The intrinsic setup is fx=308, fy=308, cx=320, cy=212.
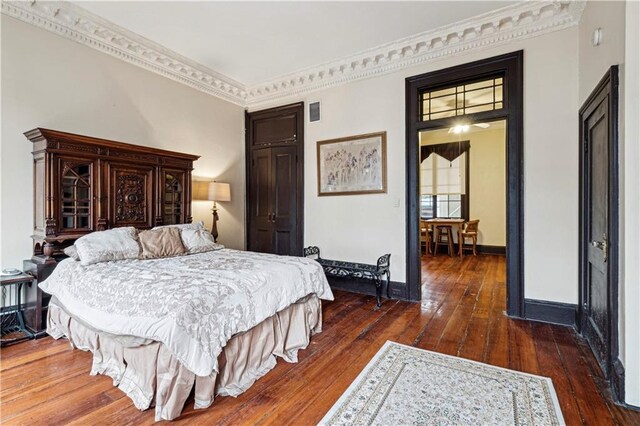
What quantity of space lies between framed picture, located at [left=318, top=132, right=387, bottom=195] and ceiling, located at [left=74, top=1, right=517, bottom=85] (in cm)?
Result: 118

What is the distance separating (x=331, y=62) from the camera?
4359mm

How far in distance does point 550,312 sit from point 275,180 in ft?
13.2

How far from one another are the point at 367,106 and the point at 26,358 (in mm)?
4389

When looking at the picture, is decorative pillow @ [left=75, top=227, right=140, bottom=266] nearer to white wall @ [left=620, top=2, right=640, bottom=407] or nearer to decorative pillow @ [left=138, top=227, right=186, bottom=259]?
decorative pillow @ [left=138, top=227, right=186, bottom=259]

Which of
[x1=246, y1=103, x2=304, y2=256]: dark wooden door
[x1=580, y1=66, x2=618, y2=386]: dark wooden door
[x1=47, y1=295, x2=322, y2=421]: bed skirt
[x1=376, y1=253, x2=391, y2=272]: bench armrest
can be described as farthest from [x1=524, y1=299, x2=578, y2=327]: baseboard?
[x1=246, y1=103, x2=304, y2=256]: dark wooden door

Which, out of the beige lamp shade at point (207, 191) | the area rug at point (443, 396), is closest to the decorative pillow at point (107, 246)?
the beige lamp shade at point (207, 191)

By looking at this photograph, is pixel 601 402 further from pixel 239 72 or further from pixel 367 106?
pixel 239 72

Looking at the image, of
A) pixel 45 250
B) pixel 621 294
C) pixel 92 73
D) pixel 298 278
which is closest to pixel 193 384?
pixel 298 278

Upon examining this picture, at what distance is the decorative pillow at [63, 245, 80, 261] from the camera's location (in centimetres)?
278

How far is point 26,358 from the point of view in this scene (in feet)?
7.91

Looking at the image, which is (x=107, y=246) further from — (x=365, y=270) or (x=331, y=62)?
(x=331, y=62)

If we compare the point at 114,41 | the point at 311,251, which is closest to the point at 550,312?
the point at 311,251

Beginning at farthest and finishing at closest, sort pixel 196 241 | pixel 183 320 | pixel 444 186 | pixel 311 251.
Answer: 1. pixel 444 186
2. pixel 311 251
3. pixel 196 241
4. pixel 183 320

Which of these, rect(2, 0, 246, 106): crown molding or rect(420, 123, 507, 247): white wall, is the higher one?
rect(2, 0, 246, 106): crown molding
